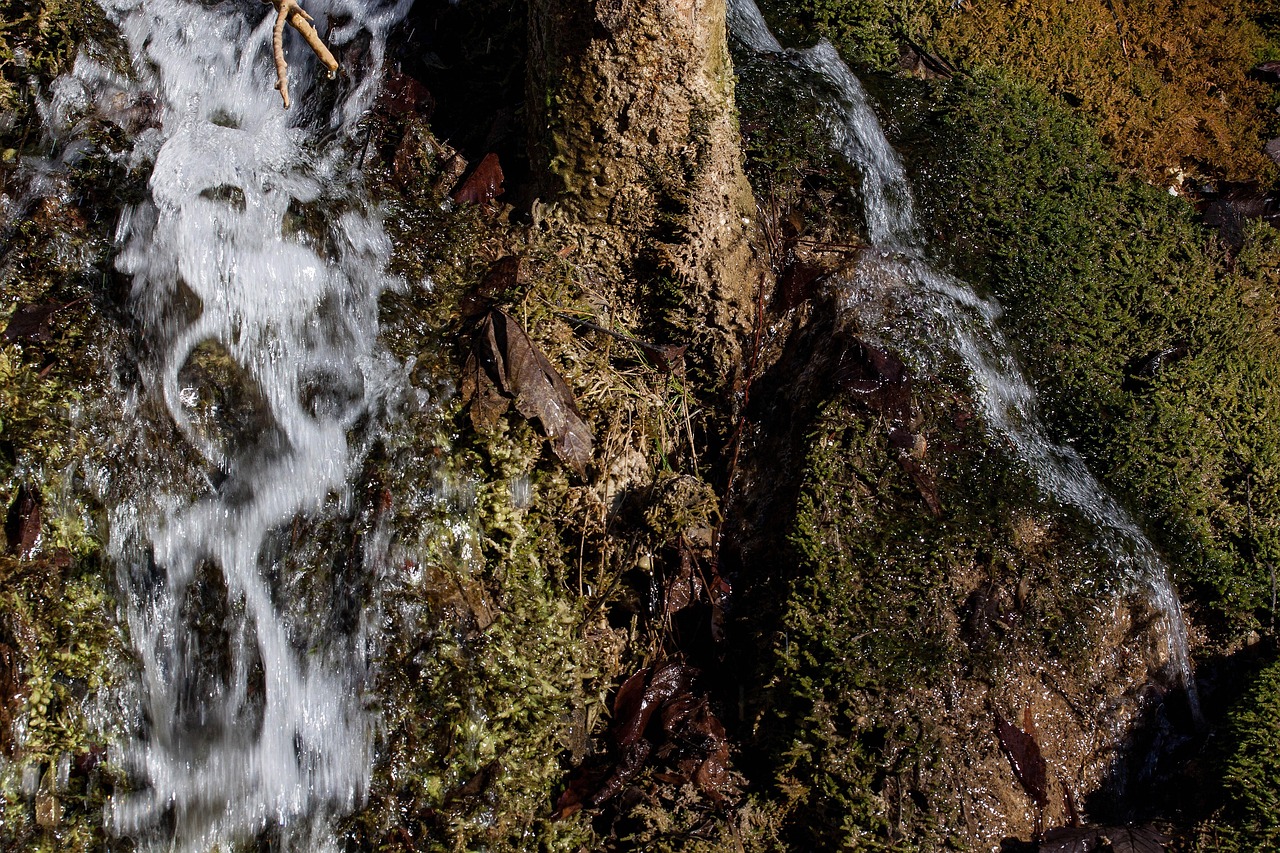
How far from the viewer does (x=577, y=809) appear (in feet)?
8.18

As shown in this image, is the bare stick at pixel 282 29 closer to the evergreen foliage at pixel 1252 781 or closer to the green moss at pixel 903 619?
the green moss at pixel 903 619

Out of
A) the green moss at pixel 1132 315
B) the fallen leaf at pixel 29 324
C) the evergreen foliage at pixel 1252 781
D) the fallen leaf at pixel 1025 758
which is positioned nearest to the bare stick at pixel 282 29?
the fallen leaf at pixel 29 324

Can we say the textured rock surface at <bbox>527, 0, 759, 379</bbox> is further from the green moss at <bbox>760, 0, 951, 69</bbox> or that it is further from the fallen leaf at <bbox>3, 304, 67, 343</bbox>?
the fallen leaf at <bbox>3, 304, 67, 343</bbox>

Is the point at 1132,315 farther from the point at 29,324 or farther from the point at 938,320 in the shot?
the point at 29,324

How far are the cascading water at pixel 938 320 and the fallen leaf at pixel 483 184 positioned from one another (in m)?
1.32

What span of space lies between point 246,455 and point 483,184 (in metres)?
1.30

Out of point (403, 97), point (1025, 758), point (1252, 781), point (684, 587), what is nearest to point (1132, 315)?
point (1252, 781)

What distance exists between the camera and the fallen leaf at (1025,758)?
2387 millimetres

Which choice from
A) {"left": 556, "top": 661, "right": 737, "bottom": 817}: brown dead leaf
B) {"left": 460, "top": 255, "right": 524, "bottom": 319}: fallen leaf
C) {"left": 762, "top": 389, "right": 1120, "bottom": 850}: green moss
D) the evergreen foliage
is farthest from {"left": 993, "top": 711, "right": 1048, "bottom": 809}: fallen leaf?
{"left": 460, "top": 255, "right": 524, "bottom": 319}: fallen leaf

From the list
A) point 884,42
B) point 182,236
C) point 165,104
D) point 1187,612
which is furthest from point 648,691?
point 884,42

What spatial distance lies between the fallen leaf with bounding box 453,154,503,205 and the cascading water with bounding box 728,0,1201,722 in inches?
51.9

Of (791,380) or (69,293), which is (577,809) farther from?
(69,293)

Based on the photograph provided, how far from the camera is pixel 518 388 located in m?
2.66

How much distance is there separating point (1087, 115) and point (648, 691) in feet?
10.9
